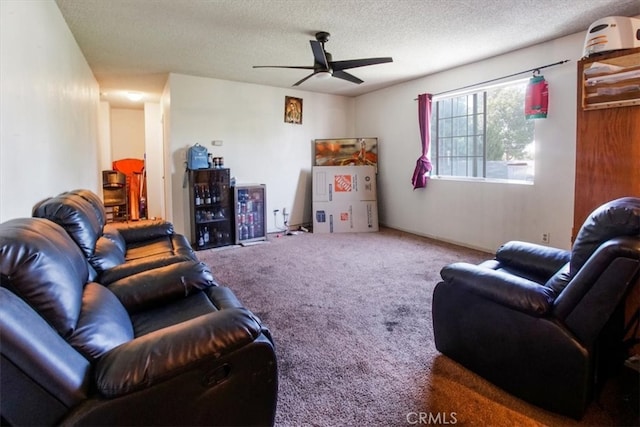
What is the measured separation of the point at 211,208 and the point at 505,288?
14.1 ft

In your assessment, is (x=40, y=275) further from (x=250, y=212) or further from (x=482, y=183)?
(x=482, y=183)

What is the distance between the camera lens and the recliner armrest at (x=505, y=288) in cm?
166

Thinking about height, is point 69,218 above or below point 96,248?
above

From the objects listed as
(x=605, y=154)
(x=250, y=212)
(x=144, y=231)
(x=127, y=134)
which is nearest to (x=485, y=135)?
(x=605, y=154)

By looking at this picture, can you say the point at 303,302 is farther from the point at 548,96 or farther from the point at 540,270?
the point at 548,96

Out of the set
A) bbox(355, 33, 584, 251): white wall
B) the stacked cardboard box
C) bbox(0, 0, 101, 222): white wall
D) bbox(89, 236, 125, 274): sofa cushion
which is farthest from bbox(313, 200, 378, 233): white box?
bbox(89, 236, 125, 274): sofa cushion

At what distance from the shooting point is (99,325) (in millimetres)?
1260

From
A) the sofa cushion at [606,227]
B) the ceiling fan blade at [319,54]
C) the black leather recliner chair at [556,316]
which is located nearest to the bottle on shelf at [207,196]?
the ceiling fan blade at [319,54]

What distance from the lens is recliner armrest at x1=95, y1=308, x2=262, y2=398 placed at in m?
1.06

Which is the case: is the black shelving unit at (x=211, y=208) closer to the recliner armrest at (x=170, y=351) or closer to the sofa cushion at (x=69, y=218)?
the sofa cushion at (x=69, y=218)

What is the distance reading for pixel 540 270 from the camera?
225cm

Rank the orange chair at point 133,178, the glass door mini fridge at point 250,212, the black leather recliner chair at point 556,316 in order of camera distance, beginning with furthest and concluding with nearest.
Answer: the orange chair at point 133,178 → the glass door mini fridge at point 250,212 → the black leather recliner chair at point 556,316

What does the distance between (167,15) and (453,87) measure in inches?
145

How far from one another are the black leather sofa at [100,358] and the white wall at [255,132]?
390cm
